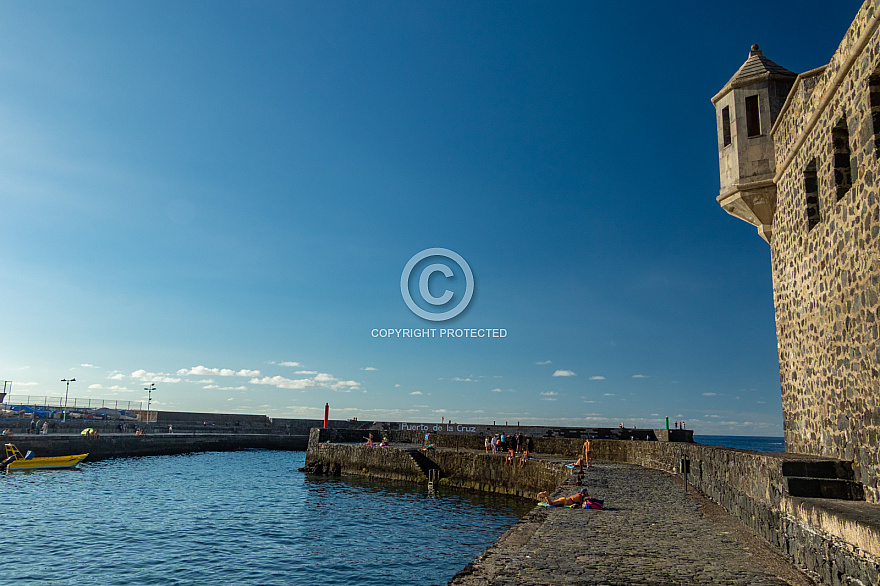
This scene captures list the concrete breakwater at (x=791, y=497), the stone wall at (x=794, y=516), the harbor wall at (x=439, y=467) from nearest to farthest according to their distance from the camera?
the stone wall at (x=794, y=516) < the concrete breakwater at (x=791, y=497) < the harbor wall at (x=439, y=467)

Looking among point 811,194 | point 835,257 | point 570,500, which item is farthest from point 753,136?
point 570,500

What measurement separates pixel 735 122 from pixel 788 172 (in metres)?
2.33

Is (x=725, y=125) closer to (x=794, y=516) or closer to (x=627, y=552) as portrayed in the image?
(x=794, y=516)

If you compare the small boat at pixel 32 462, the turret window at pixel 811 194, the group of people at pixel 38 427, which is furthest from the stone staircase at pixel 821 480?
the group of people at pixel 38 427

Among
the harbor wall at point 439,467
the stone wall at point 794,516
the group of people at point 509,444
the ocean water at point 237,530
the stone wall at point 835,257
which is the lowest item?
the ocean water at point 237,530

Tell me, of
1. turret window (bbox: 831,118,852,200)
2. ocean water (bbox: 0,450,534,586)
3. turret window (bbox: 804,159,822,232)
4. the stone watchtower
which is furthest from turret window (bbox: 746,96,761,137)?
ocean water (bbox: 0,450,534,586)

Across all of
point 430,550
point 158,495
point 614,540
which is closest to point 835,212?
point 614,540

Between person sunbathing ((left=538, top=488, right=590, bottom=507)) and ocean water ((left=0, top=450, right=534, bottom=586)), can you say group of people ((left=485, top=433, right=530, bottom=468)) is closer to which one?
ocean water ((left=0, top=450, right=534, bottom=586))

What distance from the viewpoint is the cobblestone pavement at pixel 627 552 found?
6902 millimetres

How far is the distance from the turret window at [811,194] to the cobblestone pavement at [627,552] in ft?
19.9

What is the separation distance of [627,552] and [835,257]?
614 cm

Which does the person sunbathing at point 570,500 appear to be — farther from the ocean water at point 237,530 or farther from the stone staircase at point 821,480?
the stone staircase at point 821,480

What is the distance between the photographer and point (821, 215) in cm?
1027

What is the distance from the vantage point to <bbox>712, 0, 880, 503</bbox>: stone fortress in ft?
26.3
